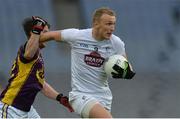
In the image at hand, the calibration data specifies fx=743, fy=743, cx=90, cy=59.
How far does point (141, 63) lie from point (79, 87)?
3.50 meters

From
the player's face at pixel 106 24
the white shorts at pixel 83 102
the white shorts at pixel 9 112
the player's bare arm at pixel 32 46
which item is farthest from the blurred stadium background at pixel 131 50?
the player's face at pixel 106 24

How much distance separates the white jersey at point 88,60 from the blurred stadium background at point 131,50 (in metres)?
3.02

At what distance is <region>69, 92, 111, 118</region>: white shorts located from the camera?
6410 mm

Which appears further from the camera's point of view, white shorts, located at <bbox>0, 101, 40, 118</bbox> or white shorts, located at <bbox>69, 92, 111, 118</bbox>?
→ white shorts, located at <bbox>0, 101, 40, 118</bbox>

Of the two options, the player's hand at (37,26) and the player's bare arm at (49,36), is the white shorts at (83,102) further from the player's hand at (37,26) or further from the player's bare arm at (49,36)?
the player's hand at (37,26)

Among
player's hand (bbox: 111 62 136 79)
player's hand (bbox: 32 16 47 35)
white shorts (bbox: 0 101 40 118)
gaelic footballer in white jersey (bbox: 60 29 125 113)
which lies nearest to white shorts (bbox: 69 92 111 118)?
gaelic footballer in white jersey (bbox: 60 29 125 113)

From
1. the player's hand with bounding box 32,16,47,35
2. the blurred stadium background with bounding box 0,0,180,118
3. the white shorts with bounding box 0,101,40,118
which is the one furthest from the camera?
the blurred stadium background with bounding box 0,0,180,118

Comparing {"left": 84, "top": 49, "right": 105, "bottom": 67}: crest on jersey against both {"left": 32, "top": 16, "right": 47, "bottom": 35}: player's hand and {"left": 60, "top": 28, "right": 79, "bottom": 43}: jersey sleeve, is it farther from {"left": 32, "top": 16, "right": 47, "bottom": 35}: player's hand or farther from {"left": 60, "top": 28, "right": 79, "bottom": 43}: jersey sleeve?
{"left": 32, "top": 16, "right": 47, "bottom": 35}: player's hand

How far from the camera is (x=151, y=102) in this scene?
382 inches

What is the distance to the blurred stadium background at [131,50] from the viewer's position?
9656 millimetres

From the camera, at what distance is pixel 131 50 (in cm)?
994

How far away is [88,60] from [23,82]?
2.03 ft

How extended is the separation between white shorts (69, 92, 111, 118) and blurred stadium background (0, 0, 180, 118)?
2.96 meters

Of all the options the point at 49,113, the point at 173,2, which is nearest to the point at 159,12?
the point at 173,2
